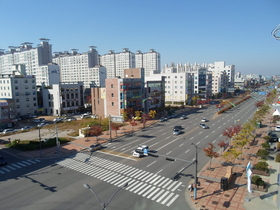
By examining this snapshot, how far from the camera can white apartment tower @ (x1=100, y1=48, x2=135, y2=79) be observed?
16850 cm

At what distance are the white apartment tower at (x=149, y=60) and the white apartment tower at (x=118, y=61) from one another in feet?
31.0

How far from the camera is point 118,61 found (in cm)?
17362

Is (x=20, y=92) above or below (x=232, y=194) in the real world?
above

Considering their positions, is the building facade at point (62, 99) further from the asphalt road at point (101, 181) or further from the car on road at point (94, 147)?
the asphalt road at point (101, 181)

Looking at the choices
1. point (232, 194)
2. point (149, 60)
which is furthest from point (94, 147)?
point (149, 60)

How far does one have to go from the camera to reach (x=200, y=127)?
54.8 m

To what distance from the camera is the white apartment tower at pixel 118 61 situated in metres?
168

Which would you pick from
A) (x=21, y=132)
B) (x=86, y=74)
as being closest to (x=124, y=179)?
(x=21, y=132)

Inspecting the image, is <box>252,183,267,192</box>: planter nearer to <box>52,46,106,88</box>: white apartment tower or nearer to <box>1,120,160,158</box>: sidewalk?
<box>1,120,160,158</box>: sidewalk

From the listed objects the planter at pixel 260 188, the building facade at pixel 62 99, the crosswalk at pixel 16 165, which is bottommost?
the crosswalk at pixel 16 165

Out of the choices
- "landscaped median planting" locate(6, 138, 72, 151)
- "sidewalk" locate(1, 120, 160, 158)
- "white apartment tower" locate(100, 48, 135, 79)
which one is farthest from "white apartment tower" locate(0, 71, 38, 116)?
"white apartment tower" locate(100, 48, 135, 79)

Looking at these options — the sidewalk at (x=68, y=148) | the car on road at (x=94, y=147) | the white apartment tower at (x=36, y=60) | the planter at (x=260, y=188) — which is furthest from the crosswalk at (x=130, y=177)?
the white apartment tower at (x=36, y=60)

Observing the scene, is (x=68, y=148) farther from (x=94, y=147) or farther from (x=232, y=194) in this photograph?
(x=232, y=194)

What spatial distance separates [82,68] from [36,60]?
100 ft
